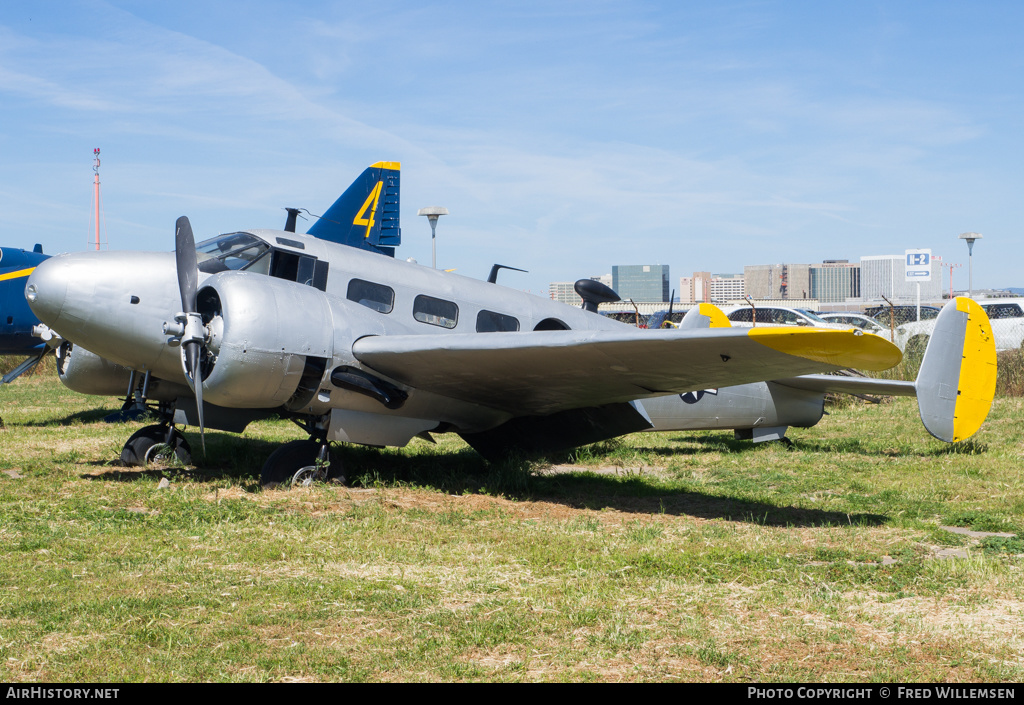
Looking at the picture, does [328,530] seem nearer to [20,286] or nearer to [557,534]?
[557,534]

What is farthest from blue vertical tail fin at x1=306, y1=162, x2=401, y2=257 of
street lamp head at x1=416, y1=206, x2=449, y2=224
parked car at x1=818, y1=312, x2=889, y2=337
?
parked car at x1=818, y1=312, x2=889, y2=337

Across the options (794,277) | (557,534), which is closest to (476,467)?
(557,534)

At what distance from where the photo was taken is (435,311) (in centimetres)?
962

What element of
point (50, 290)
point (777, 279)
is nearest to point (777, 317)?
point (50, 290)

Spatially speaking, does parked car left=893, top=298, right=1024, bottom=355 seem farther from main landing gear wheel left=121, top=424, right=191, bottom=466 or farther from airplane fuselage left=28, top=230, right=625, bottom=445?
main landing gear wheel left=121, top=424, right=191, bottom=466

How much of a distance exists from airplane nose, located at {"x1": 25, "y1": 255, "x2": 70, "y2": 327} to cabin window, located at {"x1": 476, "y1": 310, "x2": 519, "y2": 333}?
426 centimetres

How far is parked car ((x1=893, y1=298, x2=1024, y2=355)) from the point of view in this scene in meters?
20.9

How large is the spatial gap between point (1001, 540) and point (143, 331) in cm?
782

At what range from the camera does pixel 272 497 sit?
8117 millimetres

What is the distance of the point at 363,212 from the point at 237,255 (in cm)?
1132

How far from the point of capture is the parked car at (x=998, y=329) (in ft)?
68.6

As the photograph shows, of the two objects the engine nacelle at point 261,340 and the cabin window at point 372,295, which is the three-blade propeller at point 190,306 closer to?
the engine nacelle at point 261,340

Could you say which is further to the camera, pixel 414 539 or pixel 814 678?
pixel 414 539
